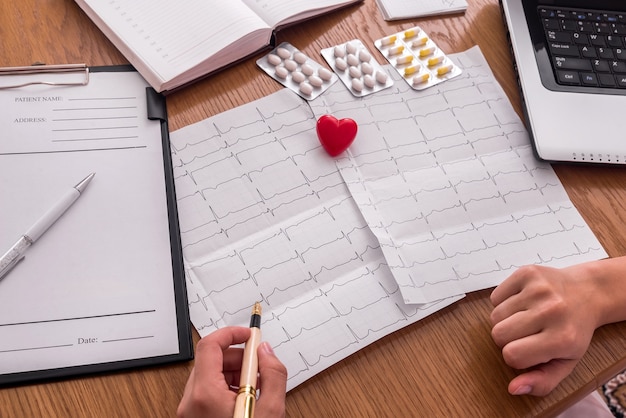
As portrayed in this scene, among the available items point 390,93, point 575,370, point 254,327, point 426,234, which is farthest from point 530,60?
point 254,327

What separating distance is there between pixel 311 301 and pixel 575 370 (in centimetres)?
27

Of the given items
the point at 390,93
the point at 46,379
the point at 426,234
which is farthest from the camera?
the point at 390,93

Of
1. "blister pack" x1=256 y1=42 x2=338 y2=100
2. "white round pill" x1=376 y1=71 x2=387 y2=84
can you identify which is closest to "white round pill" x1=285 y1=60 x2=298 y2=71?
"blister pack" x1=256 y1=42 x2=338 y2=100

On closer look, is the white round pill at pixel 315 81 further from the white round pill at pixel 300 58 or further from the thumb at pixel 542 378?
the thumb at pixel 542 378

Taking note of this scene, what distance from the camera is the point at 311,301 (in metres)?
0.61

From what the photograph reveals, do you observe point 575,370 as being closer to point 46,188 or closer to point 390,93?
point 390,93

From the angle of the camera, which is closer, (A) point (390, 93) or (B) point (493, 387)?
(B) point (493, 387)

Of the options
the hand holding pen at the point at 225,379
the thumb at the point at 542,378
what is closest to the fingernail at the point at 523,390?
the thumb at the point at 542,378

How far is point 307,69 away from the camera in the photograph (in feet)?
2.52

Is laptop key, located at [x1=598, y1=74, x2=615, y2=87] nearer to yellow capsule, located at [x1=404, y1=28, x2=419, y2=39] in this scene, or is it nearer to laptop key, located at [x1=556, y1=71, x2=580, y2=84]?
laptop key, located at [x1=556, y1=71, x2=580, y2=84]

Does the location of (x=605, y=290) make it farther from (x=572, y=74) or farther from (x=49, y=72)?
(x=49, y=72)

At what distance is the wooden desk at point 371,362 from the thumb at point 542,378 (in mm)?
13

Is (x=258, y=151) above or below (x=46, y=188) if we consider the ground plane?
below

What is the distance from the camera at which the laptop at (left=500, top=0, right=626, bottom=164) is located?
2.40 ft
